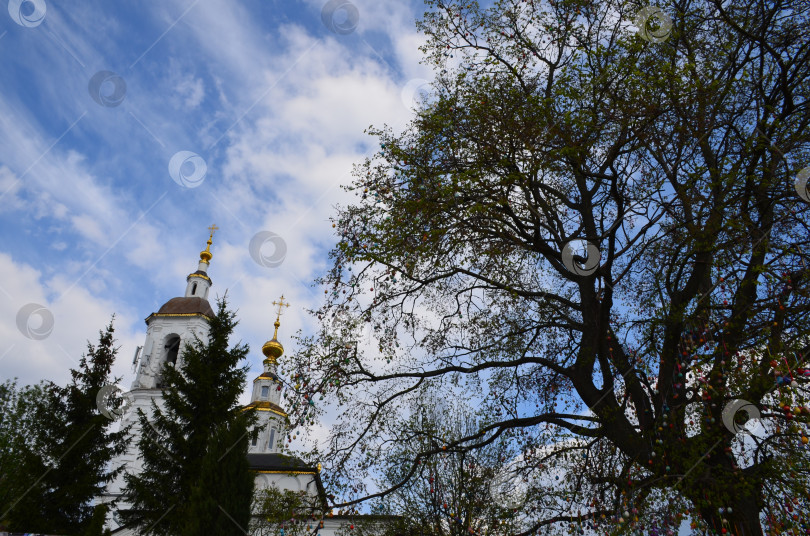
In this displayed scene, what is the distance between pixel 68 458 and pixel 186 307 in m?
20.4

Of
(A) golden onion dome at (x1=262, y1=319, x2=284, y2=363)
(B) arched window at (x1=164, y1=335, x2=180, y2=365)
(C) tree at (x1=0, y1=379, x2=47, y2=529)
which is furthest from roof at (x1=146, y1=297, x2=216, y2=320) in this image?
(C) tree at (x1=0, y1=379, x2=47, y2=529)

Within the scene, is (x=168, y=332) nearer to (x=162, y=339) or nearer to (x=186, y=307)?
(x=162, y=339)

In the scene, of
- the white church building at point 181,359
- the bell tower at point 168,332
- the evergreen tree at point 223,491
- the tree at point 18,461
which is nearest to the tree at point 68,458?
the tree at point 18,461

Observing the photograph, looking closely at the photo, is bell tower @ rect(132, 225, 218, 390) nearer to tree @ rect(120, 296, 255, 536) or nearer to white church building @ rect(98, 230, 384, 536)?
white church building @ rect(98, 230, 384, 536)

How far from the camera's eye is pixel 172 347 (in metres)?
36.6

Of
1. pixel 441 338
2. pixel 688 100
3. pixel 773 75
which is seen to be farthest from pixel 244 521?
pixel 773 75

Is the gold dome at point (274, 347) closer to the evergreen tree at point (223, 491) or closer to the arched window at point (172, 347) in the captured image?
the arched window at point (172, 347)

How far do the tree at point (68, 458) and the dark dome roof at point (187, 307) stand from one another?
16543mm

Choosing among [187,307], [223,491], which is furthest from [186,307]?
[223,491]

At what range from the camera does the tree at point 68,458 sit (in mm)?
16844

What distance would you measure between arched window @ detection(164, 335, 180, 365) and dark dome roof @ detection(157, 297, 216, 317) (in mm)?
1732

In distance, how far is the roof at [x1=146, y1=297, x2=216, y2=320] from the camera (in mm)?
37219

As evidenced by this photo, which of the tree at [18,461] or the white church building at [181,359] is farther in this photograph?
the white church building at [181,359]

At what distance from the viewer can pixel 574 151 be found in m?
9.32
